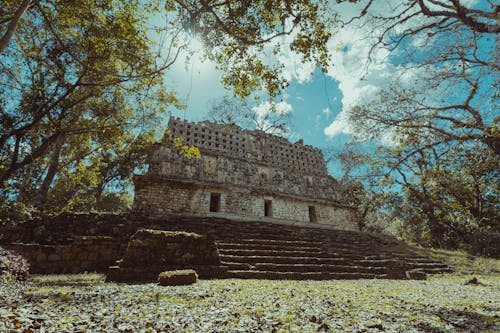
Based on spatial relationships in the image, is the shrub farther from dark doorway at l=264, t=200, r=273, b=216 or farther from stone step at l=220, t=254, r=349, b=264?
dark doorway at l=264, t=200, r=273, b=216

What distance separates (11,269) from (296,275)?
23.1 feet

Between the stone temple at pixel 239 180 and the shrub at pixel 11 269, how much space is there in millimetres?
5805

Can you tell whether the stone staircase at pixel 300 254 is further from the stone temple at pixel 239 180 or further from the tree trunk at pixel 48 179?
the tree trunk at pixel 48 179

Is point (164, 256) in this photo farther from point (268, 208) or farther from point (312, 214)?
point (312, 214)

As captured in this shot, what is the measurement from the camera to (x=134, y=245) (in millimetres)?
6102

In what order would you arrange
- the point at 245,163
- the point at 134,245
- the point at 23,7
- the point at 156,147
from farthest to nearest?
the point at 245,163
the point at 156,147
the point at 134,245
the point at 23,7

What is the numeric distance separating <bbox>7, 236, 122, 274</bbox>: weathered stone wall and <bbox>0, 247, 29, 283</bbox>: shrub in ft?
5.58

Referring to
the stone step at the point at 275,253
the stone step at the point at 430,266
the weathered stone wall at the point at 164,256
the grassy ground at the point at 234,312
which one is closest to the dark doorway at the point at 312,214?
the stone step at the point at 430,266

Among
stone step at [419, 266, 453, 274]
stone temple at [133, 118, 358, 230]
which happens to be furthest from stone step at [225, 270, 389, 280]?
stone temple at [133, 118, 358, 230]

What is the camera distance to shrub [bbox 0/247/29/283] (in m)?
4.86

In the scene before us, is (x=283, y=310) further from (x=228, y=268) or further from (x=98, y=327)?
(x=228, y=268)

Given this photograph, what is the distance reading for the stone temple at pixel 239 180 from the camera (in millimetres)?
12832

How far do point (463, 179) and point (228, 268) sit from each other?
53.6 feet

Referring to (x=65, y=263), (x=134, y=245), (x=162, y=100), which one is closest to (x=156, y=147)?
(x=162, y=100)
